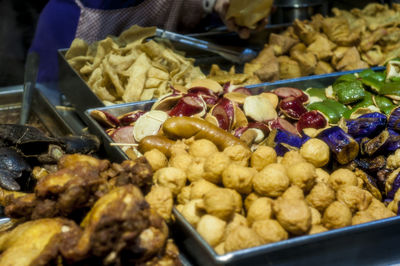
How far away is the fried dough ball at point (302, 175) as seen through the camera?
1659 mm

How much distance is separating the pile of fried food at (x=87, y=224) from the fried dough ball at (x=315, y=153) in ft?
2.43

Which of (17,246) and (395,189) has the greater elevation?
(17,246)

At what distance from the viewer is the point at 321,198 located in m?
1.67

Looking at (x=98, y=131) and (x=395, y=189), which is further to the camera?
(x=98, y=131)

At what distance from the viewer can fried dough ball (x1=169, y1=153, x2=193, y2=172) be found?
5.97 feet

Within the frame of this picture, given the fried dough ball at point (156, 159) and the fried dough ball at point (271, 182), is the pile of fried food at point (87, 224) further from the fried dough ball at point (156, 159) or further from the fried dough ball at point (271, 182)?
the fried dough ball at point (271, 182)

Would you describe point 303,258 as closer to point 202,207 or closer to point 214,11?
point 202,207

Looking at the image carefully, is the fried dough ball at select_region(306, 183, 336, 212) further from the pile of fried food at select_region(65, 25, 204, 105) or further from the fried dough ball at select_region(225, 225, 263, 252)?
the pile of fried food at select_region(65, 25, 204, 105)

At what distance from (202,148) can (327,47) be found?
2077 millimetres

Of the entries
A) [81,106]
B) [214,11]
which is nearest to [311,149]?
[81,106]

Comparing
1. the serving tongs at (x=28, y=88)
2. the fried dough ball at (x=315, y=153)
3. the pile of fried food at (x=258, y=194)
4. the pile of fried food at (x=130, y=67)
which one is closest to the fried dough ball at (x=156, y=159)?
the pile of fried food at (x=258, y=194)

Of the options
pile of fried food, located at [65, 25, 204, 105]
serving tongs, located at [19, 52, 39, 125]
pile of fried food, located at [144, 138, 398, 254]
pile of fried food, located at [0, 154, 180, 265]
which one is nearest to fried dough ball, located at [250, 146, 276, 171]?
pile of fried food, located at [144, 138, 398, 254]

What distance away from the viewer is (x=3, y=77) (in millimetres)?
4555

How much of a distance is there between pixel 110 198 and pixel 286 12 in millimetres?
3500
